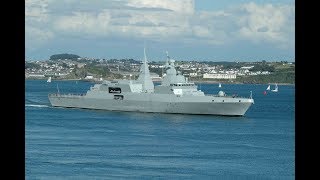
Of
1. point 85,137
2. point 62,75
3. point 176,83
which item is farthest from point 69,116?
point 62,75

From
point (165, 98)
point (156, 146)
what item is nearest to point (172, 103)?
point (165, 98)

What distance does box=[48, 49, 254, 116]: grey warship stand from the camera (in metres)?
33.3

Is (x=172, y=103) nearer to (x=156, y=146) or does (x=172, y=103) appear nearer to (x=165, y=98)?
(x=165, y=98)

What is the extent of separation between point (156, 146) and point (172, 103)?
970 centimetres

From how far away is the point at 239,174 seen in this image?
17578 mm

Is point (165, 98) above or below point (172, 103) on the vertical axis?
above

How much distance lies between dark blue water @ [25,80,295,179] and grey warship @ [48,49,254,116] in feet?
1.45

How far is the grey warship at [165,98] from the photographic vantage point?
33.3 m

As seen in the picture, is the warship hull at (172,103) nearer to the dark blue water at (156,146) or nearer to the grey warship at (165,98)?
the grey warship at (165,98)

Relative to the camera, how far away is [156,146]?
79.2 ft

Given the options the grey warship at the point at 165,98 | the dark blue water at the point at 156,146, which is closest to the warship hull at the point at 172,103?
the grey warship at the point at 165,98

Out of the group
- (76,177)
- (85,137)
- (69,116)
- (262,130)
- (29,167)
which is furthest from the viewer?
(69,116)

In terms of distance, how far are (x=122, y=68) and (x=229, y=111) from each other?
35.9 metres
